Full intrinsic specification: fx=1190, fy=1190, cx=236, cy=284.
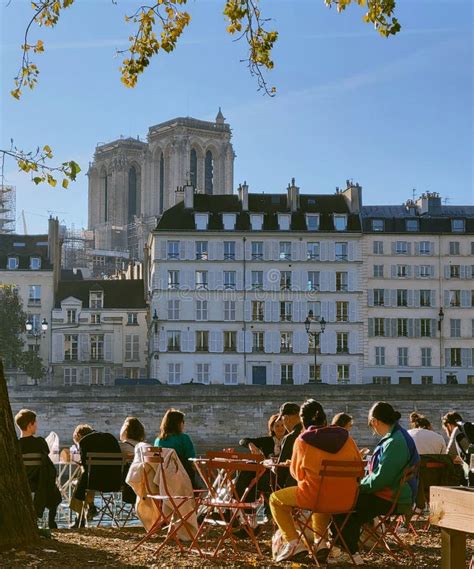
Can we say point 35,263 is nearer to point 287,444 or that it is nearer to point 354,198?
point 354,198

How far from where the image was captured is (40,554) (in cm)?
Result: 846

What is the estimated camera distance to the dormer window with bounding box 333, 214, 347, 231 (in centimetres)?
6191

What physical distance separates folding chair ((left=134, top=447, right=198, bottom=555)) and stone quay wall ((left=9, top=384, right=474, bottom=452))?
36.5m

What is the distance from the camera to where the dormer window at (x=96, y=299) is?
68250 mm

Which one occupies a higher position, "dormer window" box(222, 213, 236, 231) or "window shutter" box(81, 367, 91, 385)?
"dormer window" box(222, 213, 236, 231)

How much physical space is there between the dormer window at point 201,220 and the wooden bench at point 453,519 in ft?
184

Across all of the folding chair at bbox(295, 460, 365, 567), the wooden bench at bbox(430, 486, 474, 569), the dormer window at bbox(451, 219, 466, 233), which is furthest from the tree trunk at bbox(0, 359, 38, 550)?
the dormer window at bbox(451, 219, 466, 233)

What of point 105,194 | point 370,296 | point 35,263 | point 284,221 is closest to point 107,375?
point 35,263

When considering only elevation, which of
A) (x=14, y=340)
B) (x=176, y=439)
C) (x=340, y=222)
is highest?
(x=340, y=222)

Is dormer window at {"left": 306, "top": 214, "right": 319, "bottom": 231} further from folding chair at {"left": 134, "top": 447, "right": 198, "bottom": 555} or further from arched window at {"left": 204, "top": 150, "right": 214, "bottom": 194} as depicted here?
folding chair at {"left": 134, "top": 447, "right": 198, "bottom": 555}

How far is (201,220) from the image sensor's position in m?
61.8

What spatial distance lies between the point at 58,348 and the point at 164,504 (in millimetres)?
56638

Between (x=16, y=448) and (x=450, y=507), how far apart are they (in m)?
4.30

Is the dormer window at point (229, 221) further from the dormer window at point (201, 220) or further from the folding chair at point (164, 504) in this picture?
the folding chair at point (164, 504)
